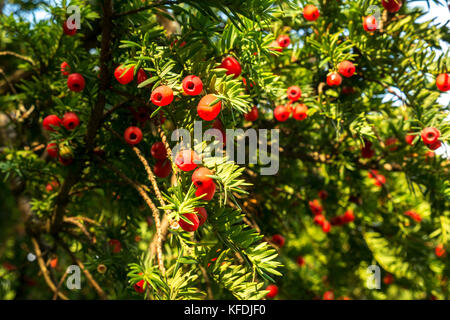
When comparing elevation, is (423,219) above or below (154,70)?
below

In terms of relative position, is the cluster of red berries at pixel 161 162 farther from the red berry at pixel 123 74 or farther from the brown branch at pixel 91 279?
the brown branch at pixel 91 279

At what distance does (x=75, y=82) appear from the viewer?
1.00 meters

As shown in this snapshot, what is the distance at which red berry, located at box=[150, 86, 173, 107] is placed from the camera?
74 cm

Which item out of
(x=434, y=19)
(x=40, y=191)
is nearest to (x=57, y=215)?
(x=40, y=191)

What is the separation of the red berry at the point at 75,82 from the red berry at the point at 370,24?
0.88 m

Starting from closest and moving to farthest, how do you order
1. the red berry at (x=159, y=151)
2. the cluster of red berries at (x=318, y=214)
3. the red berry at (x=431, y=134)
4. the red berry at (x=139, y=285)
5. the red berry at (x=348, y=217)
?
the red berry at (x=139, y=285)
the red berry at (x=159, y=151)
the red berry at (x=431, y=134)
the cluster of red berries at (x=318, y=214)
the red berry at (x=348, y=217)

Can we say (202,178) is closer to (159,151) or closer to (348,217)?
(159,151)

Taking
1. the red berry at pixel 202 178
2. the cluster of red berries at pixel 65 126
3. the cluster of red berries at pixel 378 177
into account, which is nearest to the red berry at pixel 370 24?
the cluster of red berries at pixel 378 177

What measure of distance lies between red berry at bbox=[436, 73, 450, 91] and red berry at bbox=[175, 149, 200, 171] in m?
0.84

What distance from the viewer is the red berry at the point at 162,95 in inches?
29.3

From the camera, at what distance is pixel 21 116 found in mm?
1551

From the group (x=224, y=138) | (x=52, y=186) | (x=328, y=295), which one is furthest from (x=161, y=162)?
(x=328, y=295)
